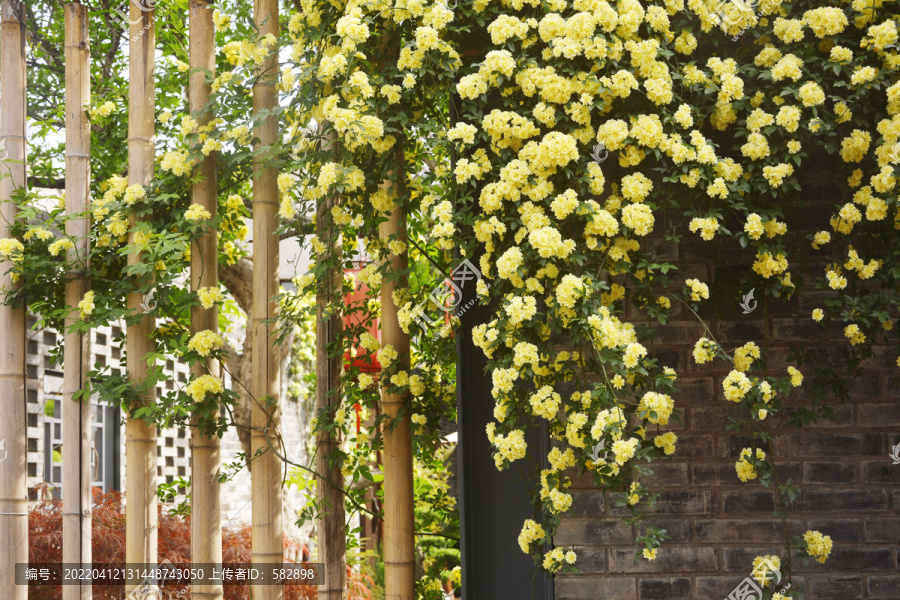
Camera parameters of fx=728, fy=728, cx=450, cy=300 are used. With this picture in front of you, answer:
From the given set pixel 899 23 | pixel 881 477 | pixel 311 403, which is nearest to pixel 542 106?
pixel 899 23

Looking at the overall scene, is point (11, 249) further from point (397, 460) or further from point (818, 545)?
point (818, 545)

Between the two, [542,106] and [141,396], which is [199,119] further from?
[542,106]

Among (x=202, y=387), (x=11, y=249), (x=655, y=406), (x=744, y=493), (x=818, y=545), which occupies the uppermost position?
(x=11, y=249)

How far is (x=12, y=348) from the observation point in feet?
7.76

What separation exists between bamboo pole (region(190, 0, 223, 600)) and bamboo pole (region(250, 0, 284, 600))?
152 millimetres

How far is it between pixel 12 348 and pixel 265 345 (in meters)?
0.84

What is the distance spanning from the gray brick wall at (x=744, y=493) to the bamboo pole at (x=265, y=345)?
0.88 meters

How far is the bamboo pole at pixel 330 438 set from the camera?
2.27 meters

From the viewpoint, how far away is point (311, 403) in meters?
6.69

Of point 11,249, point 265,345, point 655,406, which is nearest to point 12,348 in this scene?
point 11,249

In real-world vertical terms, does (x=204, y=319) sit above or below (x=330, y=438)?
above

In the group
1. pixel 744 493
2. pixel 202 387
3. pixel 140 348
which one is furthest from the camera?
pixel 140 348

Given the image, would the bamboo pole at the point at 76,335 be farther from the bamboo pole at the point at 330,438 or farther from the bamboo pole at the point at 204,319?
the bamboo pole at the point at 330,438

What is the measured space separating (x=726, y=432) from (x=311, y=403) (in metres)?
5.03
